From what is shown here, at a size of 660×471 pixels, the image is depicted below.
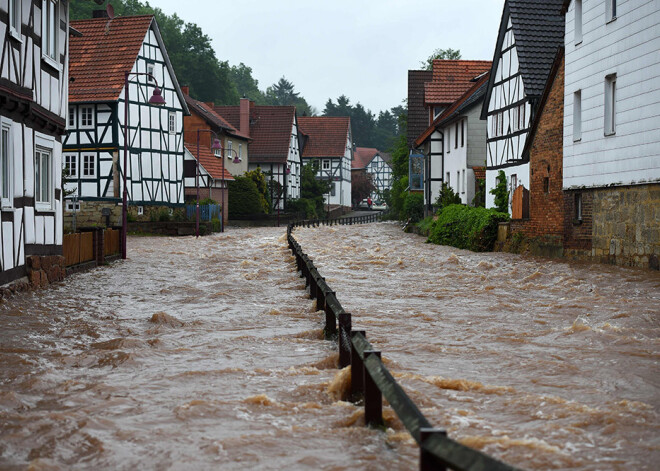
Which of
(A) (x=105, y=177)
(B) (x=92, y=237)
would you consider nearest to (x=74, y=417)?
(B) (x=92, y=237)

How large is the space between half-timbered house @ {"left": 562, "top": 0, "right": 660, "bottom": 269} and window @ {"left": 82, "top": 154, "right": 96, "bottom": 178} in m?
25.5

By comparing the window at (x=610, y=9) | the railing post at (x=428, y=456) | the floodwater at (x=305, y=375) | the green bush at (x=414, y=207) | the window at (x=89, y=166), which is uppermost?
the window at (x=610, y=9)

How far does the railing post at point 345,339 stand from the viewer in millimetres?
8148

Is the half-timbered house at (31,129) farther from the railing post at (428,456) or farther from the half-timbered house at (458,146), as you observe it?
the half-timbered house at (458,146)

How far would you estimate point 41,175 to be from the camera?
1780 centimetres

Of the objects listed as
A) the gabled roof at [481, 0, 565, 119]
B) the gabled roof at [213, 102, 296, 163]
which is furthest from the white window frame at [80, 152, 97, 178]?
the gabled roof at [213, 102, 296, 163]

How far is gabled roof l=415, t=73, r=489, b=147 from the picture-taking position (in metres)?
40.2

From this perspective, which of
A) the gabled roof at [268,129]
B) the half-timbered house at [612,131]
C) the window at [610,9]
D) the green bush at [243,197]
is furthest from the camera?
the gabled roof at [268,129]

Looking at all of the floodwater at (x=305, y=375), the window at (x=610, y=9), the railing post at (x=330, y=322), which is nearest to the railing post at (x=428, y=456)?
the floodwater at (x=305, y=375)

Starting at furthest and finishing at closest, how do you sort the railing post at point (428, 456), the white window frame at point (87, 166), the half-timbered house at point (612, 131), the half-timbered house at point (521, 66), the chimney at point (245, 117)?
the chimney at point (245, 117) → the white window frame at point (87, 166) → the half-timbered house at point (521, 66) → the half-timbered house at point (612, 131) → the railing post at point (428, 456)

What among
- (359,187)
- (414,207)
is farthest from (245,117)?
(359,187)

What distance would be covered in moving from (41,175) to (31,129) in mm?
1438

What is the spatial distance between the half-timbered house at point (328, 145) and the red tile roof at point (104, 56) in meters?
47.4

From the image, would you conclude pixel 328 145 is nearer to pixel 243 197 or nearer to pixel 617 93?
pixel 243 197
